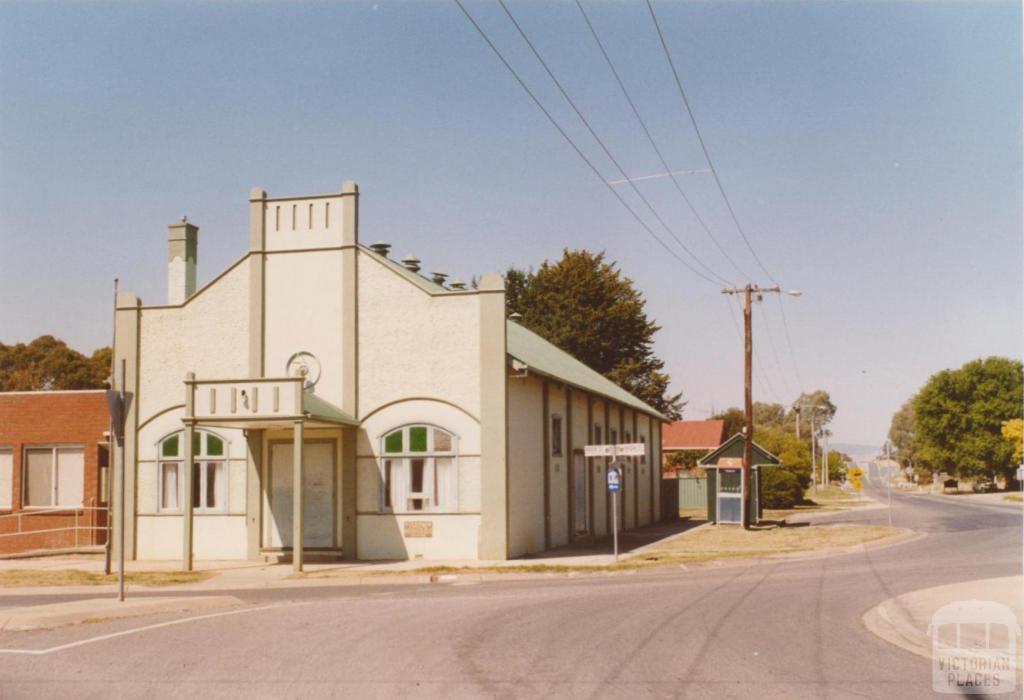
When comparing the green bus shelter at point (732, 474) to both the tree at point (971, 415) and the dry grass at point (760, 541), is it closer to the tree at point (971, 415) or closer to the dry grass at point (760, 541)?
the dry grass at point (760, 541)

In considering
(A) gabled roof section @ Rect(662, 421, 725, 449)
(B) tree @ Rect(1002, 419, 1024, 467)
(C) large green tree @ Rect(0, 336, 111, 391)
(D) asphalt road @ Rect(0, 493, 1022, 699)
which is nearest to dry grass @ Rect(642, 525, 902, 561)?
(D) asphalt road @ Rect(0, 493, 1022, 699)

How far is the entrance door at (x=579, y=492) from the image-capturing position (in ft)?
101

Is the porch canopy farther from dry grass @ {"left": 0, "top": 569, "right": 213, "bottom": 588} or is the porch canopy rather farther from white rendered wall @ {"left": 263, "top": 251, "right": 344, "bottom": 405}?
white rendered wall @ {"left": 263, "top": 251, "right": 344, "bottom": 405}

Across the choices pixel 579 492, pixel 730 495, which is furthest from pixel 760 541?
pixel 730 495

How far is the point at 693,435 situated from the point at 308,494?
58340 millimetres

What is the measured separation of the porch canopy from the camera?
74.0 feet

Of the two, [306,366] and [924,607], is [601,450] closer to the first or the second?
[306,366]

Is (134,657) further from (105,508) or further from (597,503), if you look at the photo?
(597,503)

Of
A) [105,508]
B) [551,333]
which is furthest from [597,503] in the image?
[551,333]

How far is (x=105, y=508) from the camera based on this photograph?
29141mm

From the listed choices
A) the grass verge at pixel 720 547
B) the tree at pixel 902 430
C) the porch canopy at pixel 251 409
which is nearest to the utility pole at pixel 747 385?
the grass verge at pixel 720 547

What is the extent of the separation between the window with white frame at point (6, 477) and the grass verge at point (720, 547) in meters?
11.8

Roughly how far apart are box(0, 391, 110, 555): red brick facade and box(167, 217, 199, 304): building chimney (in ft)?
12.2

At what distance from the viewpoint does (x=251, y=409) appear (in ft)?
75.2
